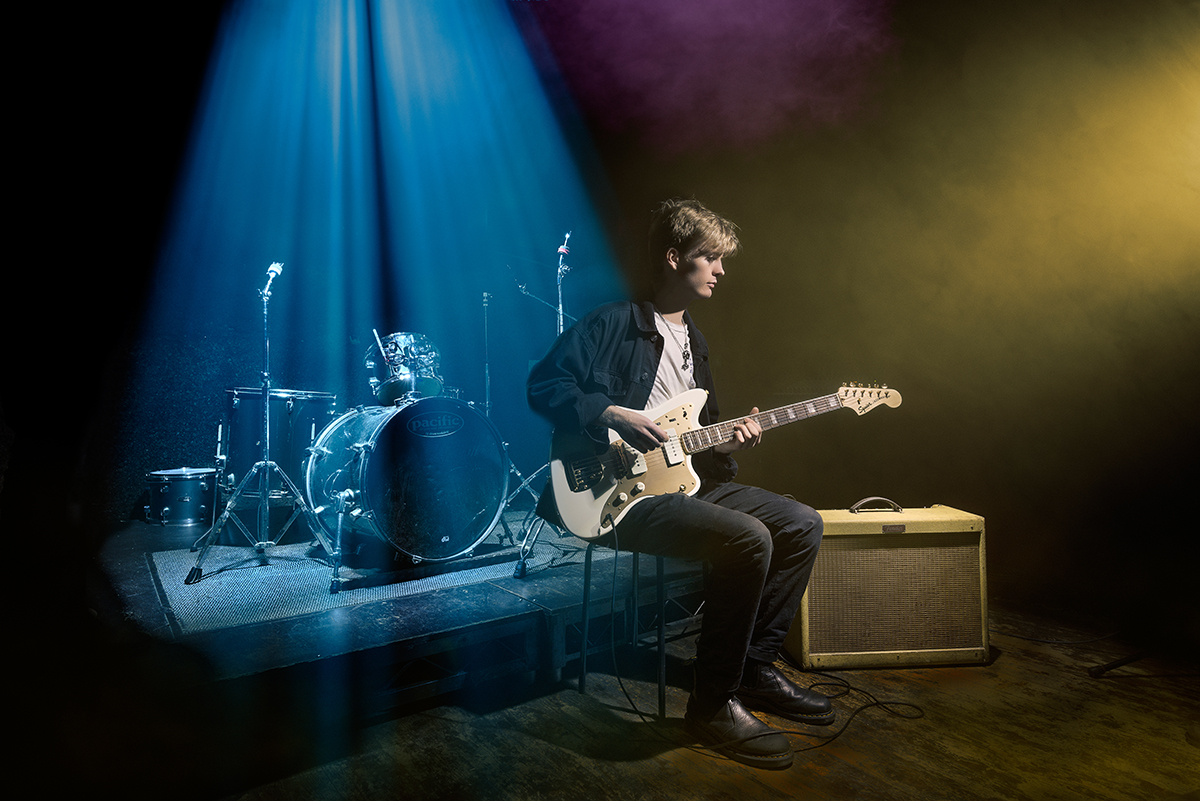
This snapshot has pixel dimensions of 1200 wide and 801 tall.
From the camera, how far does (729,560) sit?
182cm

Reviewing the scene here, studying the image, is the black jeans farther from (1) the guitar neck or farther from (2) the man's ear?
(2) the man's ear

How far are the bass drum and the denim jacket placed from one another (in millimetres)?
1185

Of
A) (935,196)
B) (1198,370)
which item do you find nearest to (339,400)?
(935,196)

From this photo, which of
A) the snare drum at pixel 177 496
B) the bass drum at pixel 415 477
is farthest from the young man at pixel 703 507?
the snare drum at pixel 177 496

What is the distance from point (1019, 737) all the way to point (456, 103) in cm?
490

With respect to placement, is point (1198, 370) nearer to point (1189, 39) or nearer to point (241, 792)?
point (1189, 39)

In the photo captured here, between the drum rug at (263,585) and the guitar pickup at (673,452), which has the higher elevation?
→ the guitar pickup at (673,452)

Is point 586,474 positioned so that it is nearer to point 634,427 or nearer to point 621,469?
point 621,469

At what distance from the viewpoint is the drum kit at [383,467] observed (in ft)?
9.71

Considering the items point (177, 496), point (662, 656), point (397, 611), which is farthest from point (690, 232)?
point (177, 496)

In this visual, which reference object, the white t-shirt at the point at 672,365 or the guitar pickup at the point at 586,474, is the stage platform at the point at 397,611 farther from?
the white t-shirt at the point at 672,365

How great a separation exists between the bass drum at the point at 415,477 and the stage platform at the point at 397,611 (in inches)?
7.4

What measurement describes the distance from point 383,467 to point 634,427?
163 cm

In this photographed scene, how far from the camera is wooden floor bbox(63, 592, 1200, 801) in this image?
1590mm
